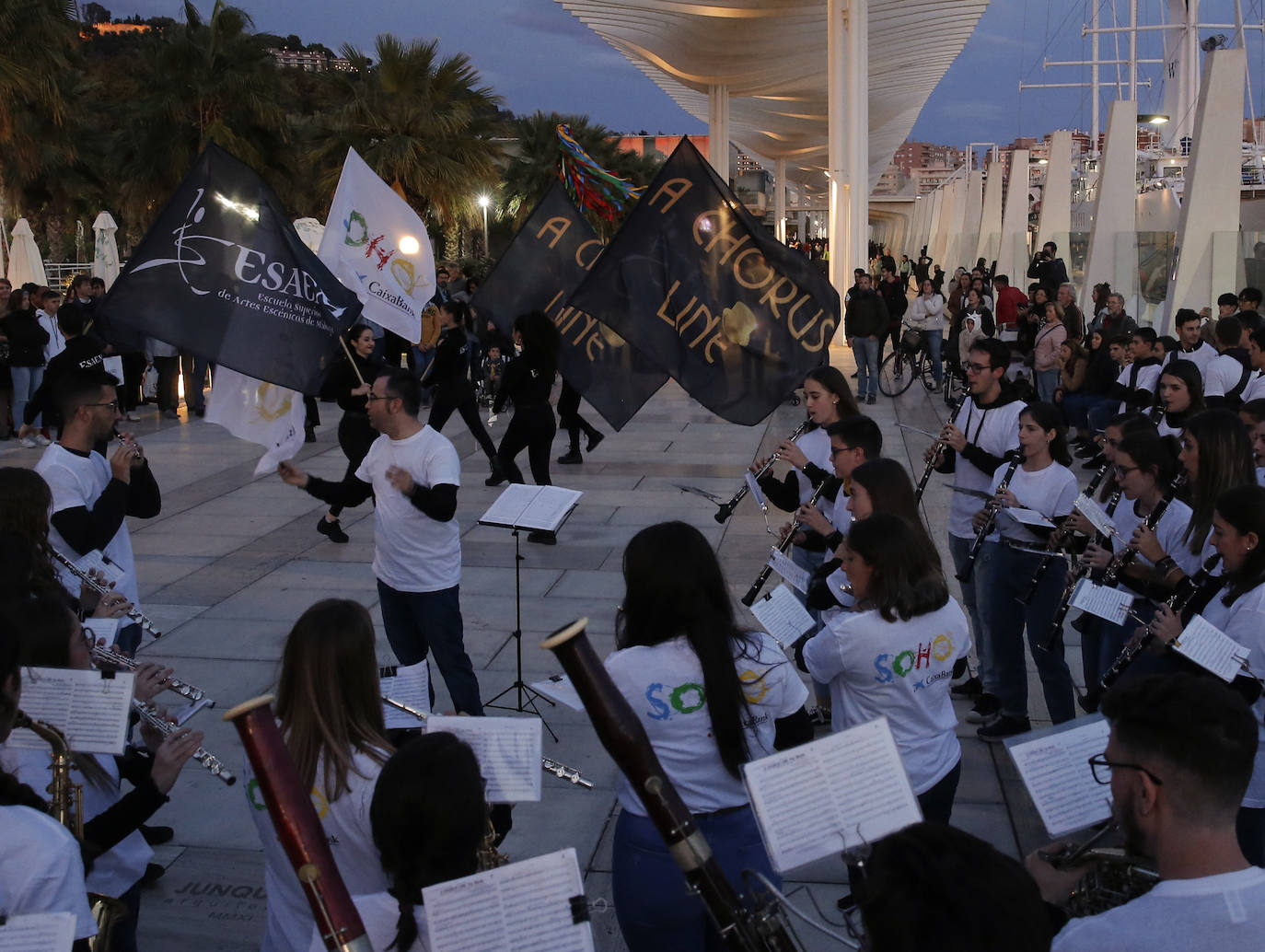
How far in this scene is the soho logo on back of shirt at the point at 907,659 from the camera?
3.61 metres

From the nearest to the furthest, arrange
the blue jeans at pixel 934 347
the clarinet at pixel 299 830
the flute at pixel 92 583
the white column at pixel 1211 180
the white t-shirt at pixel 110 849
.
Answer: the clarinet at pixel 299 830 → the white t-shirt at pixel 110 849 → the flute at pixel 92 583 → the white column at pixel 1211 180 → the blue jeans at pixel 934 347

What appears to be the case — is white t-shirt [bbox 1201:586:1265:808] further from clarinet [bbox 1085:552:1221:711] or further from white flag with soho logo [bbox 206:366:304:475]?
white flag with soho logo [bbox 206:366:304:475]

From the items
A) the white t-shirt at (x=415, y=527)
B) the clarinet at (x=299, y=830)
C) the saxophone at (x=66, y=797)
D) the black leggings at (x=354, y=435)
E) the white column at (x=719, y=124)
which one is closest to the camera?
the clarinet at (x=299, y=830)

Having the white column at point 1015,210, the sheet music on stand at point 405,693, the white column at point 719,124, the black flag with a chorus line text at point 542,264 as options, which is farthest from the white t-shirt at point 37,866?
the white column at point 719,124

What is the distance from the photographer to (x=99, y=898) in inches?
117

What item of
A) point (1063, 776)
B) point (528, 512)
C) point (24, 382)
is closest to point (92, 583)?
point (528, 512)

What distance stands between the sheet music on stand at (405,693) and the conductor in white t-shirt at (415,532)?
1631mm

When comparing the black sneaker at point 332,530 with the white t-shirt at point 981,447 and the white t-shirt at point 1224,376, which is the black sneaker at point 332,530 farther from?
the white t-shirt at point 1224,376

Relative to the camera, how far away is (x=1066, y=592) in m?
5.45

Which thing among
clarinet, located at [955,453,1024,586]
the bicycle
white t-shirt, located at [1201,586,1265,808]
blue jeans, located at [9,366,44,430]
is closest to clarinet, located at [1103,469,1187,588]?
clarinet, located at [955,453,1024,586]

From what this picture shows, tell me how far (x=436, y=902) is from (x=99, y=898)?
1268 mm

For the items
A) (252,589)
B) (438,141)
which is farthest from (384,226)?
(438,141)

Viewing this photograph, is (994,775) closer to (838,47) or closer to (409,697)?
(409,697)

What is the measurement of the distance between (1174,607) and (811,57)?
3938cm
